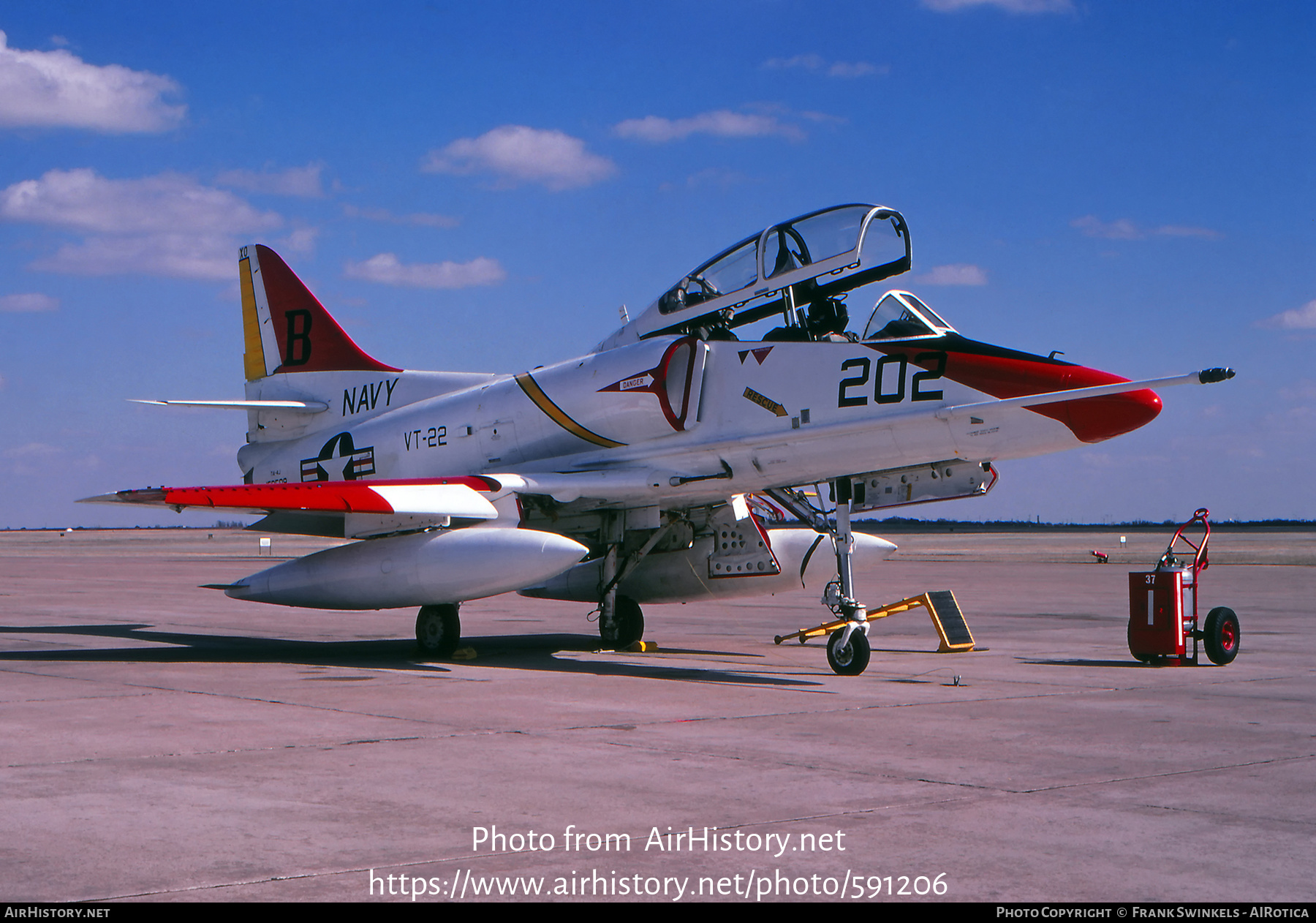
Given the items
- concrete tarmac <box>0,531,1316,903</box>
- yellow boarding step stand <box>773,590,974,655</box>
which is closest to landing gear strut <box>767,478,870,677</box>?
concrete tarmac <box>0,531,1316,903</box>

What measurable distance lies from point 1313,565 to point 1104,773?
120 feet

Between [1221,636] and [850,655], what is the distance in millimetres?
3902

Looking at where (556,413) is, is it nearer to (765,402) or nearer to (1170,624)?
(765,402)

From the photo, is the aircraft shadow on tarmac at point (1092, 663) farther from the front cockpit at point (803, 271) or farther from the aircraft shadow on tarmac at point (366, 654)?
the front cockpit at point (803, 271)

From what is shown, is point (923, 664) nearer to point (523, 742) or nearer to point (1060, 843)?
point (523, 742)

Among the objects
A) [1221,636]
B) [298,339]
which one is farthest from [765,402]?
[298,339]

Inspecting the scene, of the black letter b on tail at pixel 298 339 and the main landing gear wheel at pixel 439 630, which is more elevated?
the black letter b on tail at pixel 298 339

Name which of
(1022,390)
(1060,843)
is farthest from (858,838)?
(1022,390)

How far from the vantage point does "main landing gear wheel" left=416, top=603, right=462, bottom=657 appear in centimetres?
1276

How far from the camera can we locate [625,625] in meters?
13.9

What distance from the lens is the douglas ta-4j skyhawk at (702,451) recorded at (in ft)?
34.2

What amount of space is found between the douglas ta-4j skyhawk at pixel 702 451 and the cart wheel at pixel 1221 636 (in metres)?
2.59

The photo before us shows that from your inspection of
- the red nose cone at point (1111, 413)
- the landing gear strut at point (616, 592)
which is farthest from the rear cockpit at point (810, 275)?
the landing gear strut at point (616, 592)

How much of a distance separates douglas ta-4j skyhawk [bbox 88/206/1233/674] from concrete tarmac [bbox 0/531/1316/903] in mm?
962
